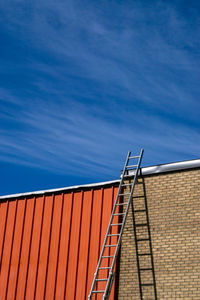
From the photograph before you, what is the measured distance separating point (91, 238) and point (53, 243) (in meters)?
1.57

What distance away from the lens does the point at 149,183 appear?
569 inches

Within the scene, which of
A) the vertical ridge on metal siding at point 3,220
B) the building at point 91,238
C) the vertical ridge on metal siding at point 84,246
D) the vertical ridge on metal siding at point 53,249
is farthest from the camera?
the vertical ridge on metal siding at point 3,220

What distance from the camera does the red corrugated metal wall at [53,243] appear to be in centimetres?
1442

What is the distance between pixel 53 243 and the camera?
50.3 feet

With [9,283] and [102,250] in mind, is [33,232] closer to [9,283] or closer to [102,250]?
[9,283]

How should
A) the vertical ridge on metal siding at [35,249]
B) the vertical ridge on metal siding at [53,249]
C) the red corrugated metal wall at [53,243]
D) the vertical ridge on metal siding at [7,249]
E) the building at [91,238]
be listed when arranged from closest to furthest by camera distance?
Result: the building at [91,238]
the red corrugated metal wall at [53,243]
the vertical ridge on metal siding at [53,249]
the vertical ridge on metal siding at [35,249]
the vertical ridge on metal siding at [7,249]

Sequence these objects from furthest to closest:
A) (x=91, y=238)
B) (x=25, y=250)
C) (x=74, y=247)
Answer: (x=25, y=250) < (x=74, y=247) < (x=91, y=238)

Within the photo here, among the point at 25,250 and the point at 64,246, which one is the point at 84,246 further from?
the point at 25,250

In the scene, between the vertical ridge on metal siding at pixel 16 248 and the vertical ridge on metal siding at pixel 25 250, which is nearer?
the vertical ridge on metal siding at pixel 25 250

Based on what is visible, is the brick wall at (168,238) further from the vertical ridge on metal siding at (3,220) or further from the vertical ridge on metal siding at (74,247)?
the vertical ridge on metal siding at (3,220)

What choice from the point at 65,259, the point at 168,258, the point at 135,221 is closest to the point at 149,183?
the point at 135,221

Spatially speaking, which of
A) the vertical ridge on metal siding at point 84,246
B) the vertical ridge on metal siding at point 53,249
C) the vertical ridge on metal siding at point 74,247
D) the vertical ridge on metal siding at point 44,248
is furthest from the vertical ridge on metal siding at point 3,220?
the vertical ridge on metal siding at point 84,246

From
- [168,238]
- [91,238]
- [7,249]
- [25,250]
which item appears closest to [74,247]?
[91,238]

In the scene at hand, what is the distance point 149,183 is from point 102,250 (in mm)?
2829
